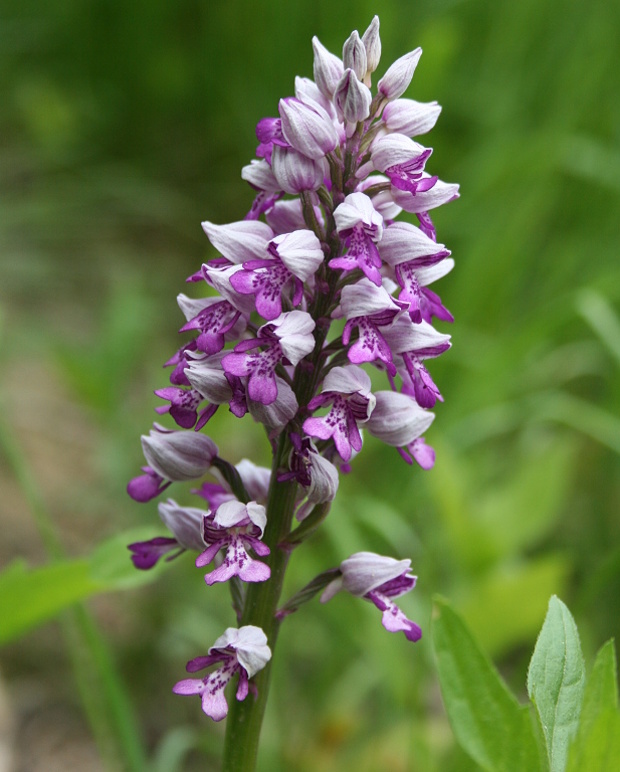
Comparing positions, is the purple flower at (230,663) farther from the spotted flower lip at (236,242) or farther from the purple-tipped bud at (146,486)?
the spotted flower lip at (236,242)

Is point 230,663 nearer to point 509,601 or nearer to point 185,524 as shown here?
point 185,524

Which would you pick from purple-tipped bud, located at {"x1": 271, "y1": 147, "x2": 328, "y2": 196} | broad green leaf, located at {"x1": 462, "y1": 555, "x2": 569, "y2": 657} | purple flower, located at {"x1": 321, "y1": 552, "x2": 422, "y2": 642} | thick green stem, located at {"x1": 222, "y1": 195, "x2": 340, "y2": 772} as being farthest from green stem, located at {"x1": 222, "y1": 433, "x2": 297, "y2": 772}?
broad green leaf, located at {"x1": 462, "y1": 555, "x2": 569, "y2": 657}

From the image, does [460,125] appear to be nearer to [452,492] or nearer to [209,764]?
[452,492]

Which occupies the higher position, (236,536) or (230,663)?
(236,536)

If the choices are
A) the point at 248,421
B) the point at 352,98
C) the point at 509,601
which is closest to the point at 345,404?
the point at 352,98

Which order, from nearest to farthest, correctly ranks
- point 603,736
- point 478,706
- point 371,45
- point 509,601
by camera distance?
point 603,736 < point 478,706 < point 371,45 < point 509,601

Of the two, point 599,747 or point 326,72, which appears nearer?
point 599,747

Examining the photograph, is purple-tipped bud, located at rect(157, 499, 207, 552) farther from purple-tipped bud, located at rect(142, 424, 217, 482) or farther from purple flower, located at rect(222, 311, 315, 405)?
purple flower, located at rect(222, 311, 315, 405)

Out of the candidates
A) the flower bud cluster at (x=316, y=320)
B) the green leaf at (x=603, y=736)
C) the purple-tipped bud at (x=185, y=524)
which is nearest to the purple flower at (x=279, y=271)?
the flower bud cluster at (x=316, y=320)
